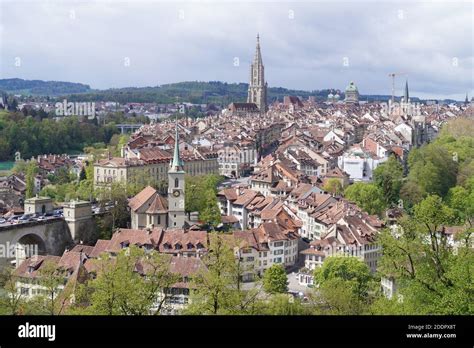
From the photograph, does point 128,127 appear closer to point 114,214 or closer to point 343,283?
point 114,214

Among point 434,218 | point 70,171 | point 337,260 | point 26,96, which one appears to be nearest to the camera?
point 434,218

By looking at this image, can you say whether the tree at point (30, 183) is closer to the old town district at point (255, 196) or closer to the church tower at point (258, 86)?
the old town district at point (255, 196)

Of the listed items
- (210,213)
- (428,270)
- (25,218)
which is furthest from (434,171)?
(428,270)

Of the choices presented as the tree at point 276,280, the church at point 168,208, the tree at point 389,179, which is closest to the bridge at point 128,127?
the tree at point 389,179

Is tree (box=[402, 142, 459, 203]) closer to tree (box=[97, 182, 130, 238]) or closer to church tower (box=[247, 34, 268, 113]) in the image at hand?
tree (box=[97, 182, 130, 238])

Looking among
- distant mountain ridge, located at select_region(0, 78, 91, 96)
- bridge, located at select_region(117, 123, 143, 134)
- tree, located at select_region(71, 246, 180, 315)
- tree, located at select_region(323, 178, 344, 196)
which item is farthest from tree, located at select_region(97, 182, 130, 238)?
distant mountain ridge, located at select_region(0, 78, 91, 96)
